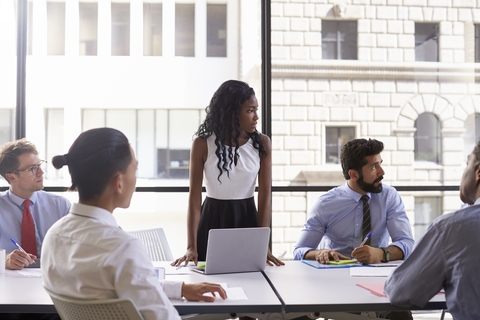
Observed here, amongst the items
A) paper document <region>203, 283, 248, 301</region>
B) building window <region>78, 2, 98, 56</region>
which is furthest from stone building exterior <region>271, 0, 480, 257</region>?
paper document <region>203, 283, 248, 301</region>

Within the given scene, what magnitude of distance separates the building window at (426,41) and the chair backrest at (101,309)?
7.03m

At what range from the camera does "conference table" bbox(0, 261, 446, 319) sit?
188 cm

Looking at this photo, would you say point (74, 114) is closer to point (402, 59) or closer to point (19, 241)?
point (19, 241)

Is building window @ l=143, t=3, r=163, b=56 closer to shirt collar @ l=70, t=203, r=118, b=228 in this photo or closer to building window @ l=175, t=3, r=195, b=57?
building window @ l=175, t=3, r=195, b=57

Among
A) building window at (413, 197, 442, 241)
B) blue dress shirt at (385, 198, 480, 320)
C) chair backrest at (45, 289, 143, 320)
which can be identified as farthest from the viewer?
building window at (413, 197, 442, 241)

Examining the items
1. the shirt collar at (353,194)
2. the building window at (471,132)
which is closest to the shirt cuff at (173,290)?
the shirt collar at (353,194)

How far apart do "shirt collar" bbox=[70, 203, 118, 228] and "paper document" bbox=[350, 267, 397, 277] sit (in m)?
1.23

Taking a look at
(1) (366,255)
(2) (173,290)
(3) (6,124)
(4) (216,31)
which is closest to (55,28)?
(3) (6,124)

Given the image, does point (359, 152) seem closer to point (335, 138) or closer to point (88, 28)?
point (88, 28)

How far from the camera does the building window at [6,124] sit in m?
4.88

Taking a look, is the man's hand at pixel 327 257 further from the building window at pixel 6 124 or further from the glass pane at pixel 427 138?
the glass pane at pixel 427 138

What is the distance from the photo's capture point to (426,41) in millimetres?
7816

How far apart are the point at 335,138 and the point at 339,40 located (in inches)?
59.9

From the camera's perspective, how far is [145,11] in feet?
17.7
